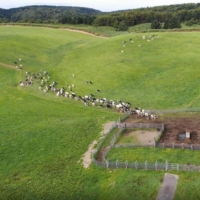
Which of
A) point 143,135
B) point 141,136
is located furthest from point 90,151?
point 143,135

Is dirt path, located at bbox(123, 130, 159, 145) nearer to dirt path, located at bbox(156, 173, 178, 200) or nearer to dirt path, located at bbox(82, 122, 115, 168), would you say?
dirt path, located at bbox(82, 122, 115, 168)

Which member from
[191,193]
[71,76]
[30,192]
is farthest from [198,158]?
[71,76]

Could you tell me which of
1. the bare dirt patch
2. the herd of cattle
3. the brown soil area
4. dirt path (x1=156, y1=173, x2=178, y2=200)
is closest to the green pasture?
dirt path (x1=156, y1=173, x2=178, y2=200)

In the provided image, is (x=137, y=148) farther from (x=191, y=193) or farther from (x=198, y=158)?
(x=191, y=193)

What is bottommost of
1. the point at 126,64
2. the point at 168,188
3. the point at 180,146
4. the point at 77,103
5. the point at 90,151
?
the point at 90,151

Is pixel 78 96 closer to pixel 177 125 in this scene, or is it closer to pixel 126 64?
pixel 126 64

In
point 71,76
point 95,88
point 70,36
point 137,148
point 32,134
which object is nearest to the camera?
point 137,148

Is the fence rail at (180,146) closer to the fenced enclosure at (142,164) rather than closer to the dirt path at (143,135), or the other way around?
the fenced enclosure at (142,164)
